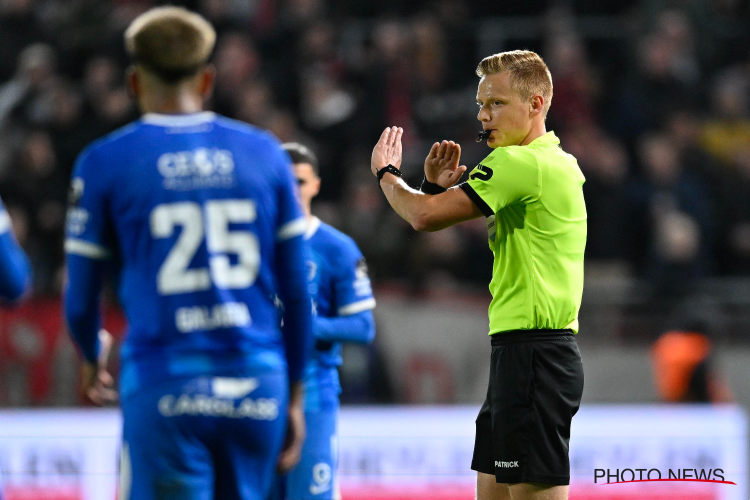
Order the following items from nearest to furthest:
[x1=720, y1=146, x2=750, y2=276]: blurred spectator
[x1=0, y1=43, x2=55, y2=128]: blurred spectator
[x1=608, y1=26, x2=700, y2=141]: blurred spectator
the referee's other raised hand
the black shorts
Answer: the black shorts
the referee's other raised hand
[x1=720, y1=146, x2=750, y2=276]: blurred spectator
[x1=608, y1=26, x2=700, y2=141]: blurred spectator
[x1=0, y1=43, x2=55, y2=128]: blurred spectator

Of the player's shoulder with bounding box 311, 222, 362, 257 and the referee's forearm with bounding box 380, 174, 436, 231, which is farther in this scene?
the player's shoulder with bounding box 311, 222, 362, 257

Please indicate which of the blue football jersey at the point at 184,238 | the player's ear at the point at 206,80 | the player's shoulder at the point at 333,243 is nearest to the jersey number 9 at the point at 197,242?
the blue football jersey at the point at 184,238

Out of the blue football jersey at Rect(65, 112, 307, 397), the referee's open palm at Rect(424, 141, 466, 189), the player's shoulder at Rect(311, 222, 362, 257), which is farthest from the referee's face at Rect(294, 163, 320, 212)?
the blue football jersey at Rect(65, 112, 307, 397)

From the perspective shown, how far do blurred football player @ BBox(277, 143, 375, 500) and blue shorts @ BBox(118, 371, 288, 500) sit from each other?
223 centimetres

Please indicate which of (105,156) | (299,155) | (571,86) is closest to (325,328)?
(299,155)

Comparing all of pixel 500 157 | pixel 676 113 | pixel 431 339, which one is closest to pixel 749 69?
pixel 676 113

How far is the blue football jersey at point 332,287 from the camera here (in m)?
5.58

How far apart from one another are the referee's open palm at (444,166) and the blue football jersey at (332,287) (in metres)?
1.40

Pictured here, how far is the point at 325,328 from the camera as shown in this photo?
17.7ft

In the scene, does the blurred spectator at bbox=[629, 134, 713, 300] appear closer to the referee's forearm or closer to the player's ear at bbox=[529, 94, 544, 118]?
the player's ear at bbox=[529, 94, 544, 118]

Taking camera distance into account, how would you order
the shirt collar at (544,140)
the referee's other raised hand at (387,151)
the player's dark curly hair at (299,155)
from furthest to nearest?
the player's dark curly hair at (299,155) < the referee's other raised hand at (387,151) < the shirt collar at (544,140)

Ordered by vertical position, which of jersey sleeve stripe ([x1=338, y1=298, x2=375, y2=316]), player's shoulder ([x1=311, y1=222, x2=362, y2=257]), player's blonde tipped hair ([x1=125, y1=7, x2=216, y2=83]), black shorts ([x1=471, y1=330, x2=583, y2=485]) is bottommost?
black shorts ([x1=471, y1=330, x2=583, y2=485])

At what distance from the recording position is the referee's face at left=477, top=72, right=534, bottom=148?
436cm

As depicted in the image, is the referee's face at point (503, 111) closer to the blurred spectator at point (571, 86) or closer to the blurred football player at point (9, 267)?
the blurred football player at point (9, 267)
